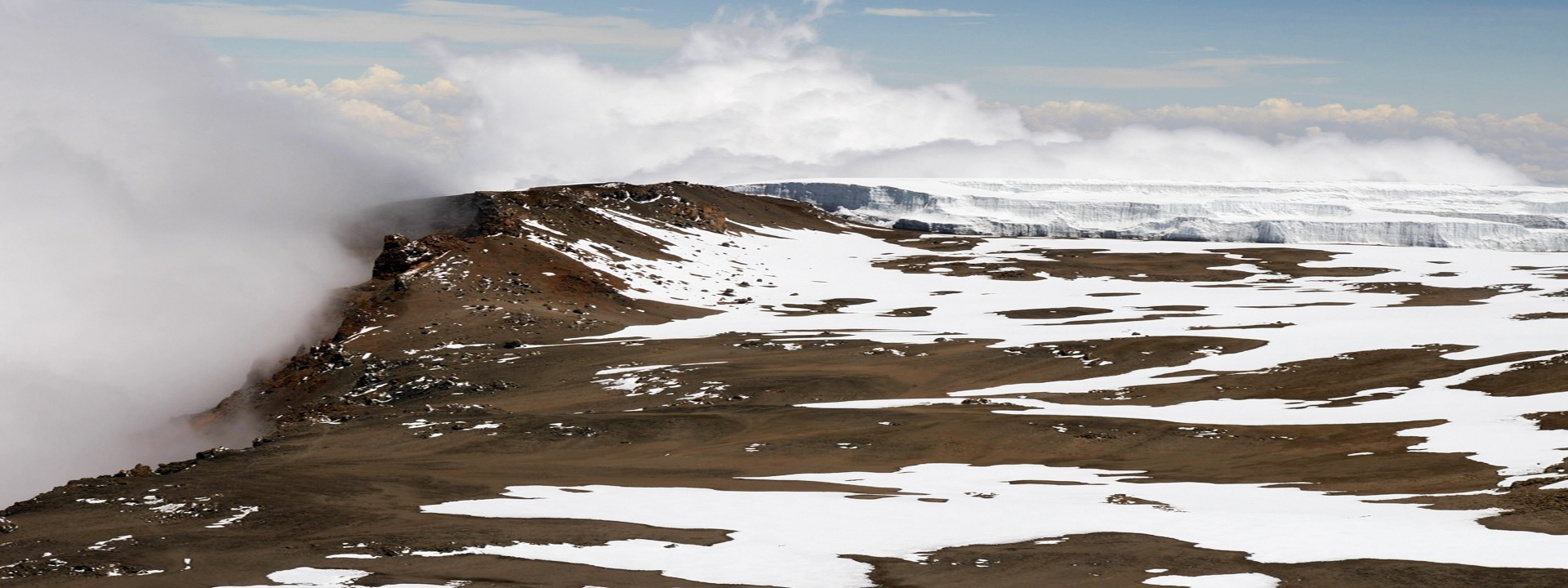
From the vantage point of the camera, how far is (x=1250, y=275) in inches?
5571

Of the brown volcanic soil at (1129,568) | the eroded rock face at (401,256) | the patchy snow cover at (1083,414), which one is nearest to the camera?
the brown volcanic soil at (1129,568)

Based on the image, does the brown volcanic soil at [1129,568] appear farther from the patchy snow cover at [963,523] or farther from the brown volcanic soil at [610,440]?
the patchy snow cover at [963,523]

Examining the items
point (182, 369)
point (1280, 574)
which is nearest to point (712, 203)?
point (182, 369)

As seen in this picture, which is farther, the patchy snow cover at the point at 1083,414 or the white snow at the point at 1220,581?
the patchy snow cover at the point at 1083,414

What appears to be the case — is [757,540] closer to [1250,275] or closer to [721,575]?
[721,575]

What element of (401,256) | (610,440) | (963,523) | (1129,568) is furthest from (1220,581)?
(401,256)

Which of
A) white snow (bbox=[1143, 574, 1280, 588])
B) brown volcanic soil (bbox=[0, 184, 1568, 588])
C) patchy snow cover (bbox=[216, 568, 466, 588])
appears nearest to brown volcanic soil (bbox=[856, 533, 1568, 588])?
brown volcanic soil (bbox=[0, 184, 1568, 588])

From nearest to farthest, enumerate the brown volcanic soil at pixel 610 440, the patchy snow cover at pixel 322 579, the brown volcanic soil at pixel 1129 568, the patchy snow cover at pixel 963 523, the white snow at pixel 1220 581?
the brown volcanic soil at pixel 1129 568 → the white snow at pixel 1220 581 → the patchy snow cover at pixel 322 579 → the patchy snow cover at pixel 963 523 → the brown volcanic soil at pixel 610 440

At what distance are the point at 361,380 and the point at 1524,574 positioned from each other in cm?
5925

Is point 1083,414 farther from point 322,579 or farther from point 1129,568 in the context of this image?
point 322,579

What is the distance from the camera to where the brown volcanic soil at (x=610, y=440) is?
28719mm

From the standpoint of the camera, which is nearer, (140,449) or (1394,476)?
(1394,476)

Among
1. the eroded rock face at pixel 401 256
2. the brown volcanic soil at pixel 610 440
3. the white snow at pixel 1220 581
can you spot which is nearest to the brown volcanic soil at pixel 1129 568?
the brown volcanic soil at pixel 610 440

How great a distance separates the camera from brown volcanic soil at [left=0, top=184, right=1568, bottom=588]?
28.7 metres
